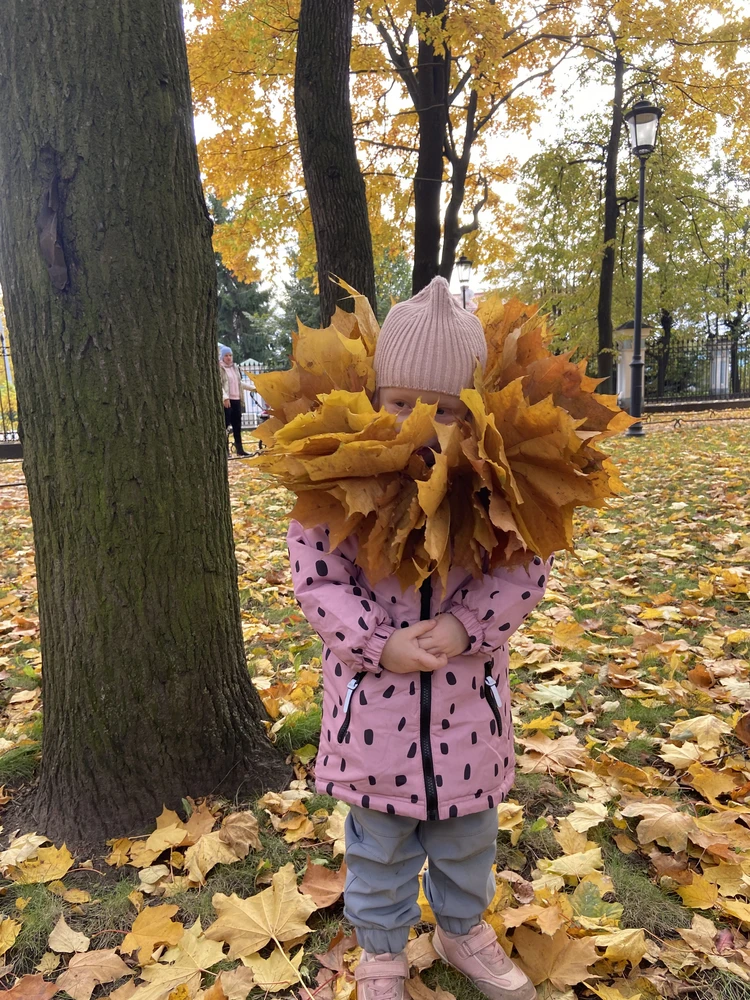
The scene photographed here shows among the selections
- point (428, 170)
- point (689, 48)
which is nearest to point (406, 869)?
point (428, 170)

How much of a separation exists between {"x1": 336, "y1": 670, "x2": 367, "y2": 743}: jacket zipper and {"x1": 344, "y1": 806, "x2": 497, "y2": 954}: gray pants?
0.20 meters

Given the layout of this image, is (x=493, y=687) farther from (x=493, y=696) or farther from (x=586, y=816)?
(x=586, y=816)

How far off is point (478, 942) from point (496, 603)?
2.85ft

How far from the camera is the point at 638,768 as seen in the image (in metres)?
2.30

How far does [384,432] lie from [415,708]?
624 mm

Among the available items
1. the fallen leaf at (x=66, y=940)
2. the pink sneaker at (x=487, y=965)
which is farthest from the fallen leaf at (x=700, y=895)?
the fallen leaf at (x=66, y=940)

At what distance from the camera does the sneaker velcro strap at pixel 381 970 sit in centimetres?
159

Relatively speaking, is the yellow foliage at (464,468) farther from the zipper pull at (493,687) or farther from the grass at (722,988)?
the grass at (722,988)

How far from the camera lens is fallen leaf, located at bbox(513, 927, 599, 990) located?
1.61 m

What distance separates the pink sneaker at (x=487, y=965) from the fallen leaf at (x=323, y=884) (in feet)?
1.14

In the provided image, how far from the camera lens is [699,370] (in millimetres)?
24641

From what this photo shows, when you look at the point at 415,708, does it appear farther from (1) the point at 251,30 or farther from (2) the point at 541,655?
(1) the point at 251,30

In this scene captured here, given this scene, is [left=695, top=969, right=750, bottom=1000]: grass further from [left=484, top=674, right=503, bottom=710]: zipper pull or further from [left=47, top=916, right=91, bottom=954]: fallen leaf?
[left=47, top=916, right=91, bottom=954]: fallen leaf

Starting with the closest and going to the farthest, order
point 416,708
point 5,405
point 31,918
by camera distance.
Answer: point 416,708 → point 31,918 → point 5,405
